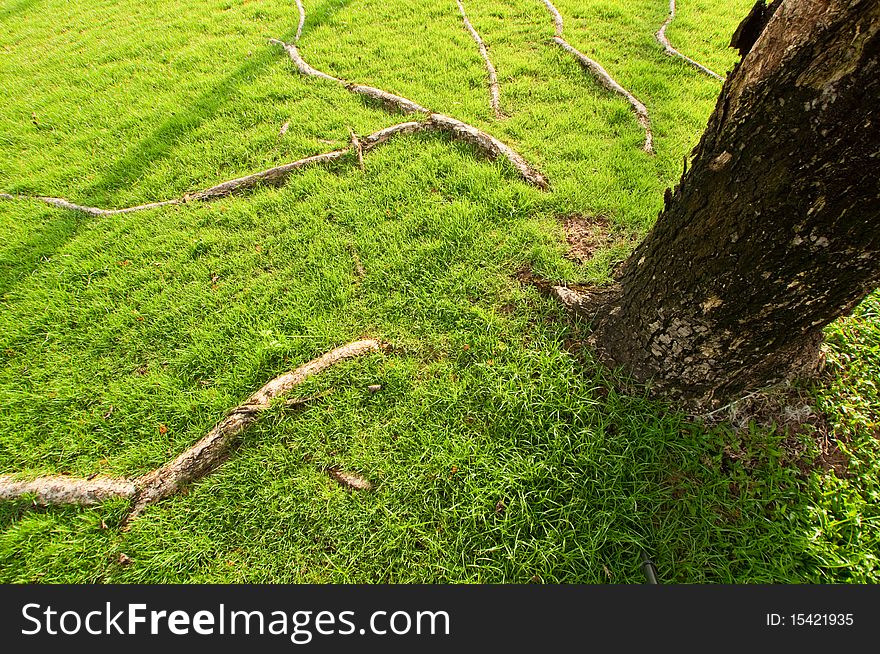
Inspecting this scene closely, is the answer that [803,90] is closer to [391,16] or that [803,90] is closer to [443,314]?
[443,314]

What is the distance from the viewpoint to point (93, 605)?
A: 2084 mm

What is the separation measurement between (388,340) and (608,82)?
3.78 m

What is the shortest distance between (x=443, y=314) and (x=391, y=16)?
5.10 meters

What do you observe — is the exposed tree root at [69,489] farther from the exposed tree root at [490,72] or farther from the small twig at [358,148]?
the exposed tree root at [490,72]

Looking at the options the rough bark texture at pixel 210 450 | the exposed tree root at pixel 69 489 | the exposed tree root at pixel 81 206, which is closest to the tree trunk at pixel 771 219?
the rough bark texture at pixel 210 450

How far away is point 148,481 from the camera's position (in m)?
2.54

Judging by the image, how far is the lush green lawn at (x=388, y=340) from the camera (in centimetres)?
221

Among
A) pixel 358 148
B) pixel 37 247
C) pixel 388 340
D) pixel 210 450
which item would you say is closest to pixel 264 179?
pixel 358 148

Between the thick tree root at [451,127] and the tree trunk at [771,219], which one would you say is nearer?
the tree trunk at [771,219]

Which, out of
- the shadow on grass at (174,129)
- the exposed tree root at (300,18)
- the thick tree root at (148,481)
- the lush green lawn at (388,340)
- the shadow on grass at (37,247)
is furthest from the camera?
the exposed tree root at (300,18)

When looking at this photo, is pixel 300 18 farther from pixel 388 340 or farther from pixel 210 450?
pixel 210 450

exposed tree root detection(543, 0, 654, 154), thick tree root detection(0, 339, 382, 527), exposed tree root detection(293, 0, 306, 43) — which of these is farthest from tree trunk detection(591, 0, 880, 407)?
exposed tree root detection(293, 0, 306, 43)

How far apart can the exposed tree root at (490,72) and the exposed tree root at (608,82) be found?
2.98 feet

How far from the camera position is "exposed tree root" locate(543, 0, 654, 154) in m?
4.02
